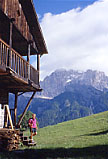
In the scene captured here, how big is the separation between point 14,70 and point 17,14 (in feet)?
14.7

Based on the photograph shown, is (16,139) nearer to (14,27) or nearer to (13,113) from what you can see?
(13,113)

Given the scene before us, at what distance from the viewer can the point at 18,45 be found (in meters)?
18.6

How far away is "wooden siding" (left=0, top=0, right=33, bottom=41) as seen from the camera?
548 inches

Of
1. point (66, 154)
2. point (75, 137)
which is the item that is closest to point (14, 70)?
point (66, 154)

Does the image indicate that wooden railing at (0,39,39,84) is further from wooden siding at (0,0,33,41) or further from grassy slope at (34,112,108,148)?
grassy slope at (34,112,108,148)

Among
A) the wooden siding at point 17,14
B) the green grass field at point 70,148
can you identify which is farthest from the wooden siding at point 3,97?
the wooden siding at point 17,14

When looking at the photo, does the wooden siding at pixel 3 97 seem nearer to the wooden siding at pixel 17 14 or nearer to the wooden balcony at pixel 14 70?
the wooden balcony at pixel 14 70

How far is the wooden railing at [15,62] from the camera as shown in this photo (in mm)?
12496

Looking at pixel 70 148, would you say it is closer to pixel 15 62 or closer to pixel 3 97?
pixel 15 62

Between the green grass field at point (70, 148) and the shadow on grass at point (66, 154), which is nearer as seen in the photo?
the shadow on grass at point (66, 154)

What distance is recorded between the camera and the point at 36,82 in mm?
18516

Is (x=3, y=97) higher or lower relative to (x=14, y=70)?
lower

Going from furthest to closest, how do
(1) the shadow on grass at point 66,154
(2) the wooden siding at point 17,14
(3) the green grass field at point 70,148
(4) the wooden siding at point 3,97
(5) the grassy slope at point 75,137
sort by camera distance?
(4) the wooden siding at point 3,97 < (2) the wooden siding at point 17,14 < (5) the grassy slope at point 75,137 < (3) the green grass field at point 70,148 < (1) the shadow on grass at point 66,154

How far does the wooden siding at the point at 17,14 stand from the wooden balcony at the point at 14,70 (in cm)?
238
